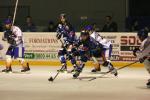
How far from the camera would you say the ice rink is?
12.7 metres

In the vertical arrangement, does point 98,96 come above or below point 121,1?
below

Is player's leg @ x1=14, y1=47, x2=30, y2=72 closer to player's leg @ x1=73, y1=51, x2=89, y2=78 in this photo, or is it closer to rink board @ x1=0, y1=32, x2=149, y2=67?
rink board @ x1=0, y1=32, x2=149, y2=67

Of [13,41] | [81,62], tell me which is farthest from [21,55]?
[81,62]

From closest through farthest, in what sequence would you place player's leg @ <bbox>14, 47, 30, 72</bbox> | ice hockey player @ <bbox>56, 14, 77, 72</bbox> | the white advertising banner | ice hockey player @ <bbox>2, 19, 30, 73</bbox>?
ice hockey player @ <bbox>56, 14, 77, 72</bbox> → ice hockey player @ <bbox>2, 19, 30, 73</bbox> → player's leg @ <bbox>14, 47, 30, 72</bbox> → the white advertising banner

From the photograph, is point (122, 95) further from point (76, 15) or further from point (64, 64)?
point (76, 15)

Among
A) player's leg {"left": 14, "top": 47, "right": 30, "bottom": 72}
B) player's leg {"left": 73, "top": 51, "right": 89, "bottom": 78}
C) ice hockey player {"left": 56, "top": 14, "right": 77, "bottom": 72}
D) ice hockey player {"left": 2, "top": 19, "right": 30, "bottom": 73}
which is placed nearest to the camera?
player's leg {"left": 73, "top": 51, "right": 89, "bottom": 78}

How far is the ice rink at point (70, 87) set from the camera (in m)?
12.7

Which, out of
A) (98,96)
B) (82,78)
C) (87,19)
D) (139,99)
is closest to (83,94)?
(98,96)

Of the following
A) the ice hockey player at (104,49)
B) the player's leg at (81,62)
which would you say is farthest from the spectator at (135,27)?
the player's leg at (81,62)

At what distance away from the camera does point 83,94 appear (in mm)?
13023

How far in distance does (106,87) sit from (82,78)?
2.01 m

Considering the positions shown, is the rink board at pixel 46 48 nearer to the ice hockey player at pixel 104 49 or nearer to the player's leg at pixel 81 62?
the ice hockey player at pixel 104 49

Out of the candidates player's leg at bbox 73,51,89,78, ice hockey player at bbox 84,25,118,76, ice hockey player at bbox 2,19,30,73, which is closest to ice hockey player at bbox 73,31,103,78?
player's leg at bbox 73,51,89,78

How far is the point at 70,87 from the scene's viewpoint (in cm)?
1429
